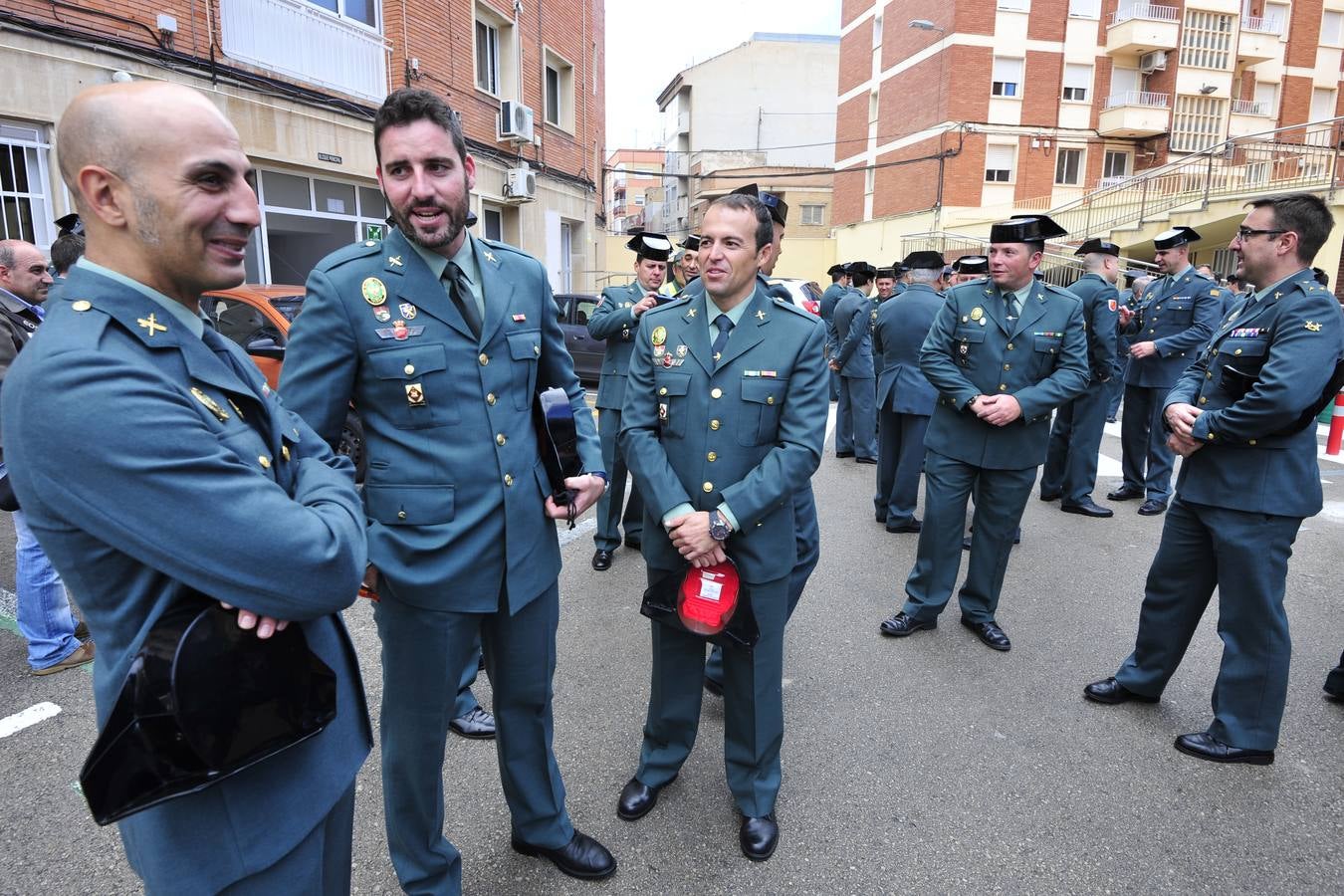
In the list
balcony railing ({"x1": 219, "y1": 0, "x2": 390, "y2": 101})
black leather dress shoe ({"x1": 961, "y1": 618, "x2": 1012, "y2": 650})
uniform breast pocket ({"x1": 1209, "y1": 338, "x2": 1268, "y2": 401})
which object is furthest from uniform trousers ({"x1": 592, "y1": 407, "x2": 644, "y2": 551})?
balcony railing ({"x1": 219, "y1": 0, "x2": 390, "y2": 101})

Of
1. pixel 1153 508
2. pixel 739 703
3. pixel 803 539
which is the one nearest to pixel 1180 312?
pixel 1153 508

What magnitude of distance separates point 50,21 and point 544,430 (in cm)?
954

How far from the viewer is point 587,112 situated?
1942cm

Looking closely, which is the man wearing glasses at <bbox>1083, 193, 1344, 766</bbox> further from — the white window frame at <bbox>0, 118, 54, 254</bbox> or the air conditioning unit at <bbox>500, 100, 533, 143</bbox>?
the air conditioning unit at <bbox>500, 100, 533, 143</bbox>

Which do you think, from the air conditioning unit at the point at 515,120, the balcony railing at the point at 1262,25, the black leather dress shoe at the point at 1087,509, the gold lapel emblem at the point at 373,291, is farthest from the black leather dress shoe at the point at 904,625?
the balcony railing at the point at 1262,25

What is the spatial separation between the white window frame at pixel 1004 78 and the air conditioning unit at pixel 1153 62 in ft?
17.7

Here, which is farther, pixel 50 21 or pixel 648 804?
pixel 50 21

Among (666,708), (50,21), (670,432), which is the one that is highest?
(50,21)

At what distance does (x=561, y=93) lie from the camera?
18.5 metres

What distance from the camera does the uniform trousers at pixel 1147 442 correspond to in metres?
6.80

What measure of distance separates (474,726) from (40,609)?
2.22m

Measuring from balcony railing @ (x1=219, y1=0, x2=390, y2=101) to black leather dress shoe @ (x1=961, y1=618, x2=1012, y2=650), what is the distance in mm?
11131

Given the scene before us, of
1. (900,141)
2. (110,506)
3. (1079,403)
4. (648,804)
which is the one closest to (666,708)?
(648,804)

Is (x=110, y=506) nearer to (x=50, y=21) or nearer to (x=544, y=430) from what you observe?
(x=544, y=430)
